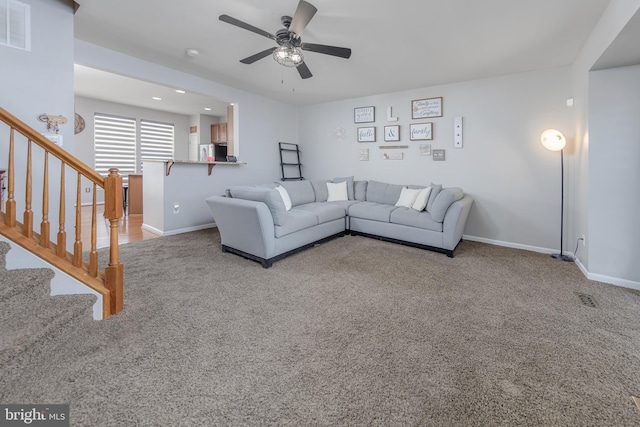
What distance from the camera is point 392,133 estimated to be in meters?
5.04

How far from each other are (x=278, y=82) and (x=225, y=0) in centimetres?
218

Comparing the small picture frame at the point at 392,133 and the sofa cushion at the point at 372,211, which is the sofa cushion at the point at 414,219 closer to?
the sofa cushion at the point at 372,211

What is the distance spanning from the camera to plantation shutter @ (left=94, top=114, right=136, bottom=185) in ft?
22.4

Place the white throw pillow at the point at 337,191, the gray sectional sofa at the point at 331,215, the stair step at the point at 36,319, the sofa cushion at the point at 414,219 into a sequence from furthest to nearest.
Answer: the white throw pillow at the point at 337,191 → the sofa cushion at the point at 414,219 → the gray sectional sofa at the point at 331,215 → the stair step at the point at 36,319

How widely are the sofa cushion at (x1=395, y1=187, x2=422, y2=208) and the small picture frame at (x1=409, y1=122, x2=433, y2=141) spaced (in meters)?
0.91

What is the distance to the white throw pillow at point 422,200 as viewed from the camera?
4.04 m

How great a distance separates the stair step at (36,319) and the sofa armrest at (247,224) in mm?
1480

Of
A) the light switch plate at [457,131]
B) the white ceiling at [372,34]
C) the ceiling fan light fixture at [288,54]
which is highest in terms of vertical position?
Result: the white ceiling at [372,34]

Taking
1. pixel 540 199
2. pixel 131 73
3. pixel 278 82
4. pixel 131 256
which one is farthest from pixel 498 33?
pixel 131 256

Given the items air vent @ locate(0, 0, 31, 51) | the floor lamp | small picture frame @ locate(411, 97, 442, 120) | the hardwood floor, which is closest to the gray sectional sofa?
the floor lamp

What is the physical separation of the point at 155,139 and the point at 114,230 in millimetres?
6728

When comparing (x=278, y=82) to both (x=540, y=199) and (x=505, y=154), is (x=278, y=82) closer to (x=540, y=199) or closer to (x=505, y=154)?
(x=505, y=154)

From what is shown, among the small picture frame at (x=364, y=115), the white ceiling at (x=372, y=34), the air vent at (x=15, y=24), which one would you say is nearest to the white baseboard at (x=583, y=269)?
the white ceiling at (x=372, y=34)

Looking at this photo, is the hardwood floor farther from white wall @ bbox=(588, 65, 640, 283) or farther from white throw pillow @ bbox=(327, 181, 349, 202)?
white wall @ bbox=(588, 65, 640, 283)
